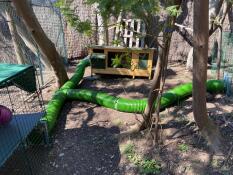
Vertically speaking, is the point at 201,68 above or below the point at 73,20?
below

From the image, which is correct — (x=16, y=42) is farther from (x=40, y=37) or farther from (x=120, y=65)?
(x=120, y=65)

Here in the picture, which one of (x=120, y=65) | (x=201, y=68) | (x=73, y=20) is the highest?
(x=73, y=20)

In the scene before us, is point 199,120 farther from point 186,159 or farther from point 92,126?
point 92,126

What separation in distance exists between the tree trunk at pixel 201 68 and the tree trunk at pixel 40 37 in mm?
2893

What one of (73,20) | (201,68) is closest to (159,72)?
(201,68)

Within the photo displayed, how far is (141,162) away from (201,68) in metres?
1.40

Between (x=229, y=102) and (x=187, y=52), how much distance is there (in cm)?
310

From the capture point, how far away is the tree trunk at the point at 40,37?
4738mm

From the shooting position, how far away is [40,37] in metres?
5.19

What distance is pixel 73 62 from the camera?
332 inches

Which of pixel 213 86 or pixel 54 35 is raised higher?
pixel 54 35

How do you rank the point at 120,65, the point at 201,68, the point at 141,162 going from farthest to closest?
the point at 120,65
the point at 141,162
the point at 201,68

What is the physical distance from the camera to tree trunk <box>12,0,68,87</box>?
4.74 meters

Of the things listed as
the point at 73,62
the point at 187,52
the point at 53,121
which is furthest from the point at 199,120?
the point at 73,62
